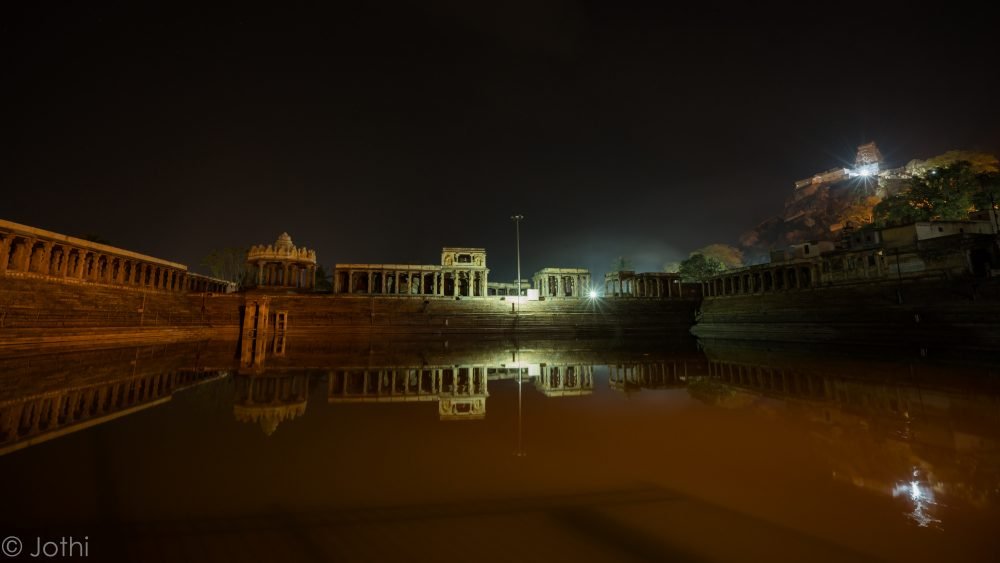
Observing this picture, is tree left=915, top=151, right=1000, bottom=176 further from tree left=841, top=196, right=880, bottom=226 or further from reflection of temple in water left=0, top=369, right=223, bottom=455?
reflection of temple in water left=0, top=369, right=223, bottom=455

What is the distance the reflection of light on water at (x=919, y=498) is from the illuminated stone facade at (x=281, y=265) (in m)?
44.7

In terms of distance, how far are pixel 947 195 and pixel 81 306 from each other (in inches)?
2999

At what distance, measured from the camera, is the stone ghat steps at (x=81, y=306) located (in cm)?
1867

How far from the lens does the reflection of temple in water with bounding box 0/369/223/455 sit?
20.0 ft

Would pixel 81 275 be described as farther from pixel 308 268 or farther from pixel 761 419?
pixel 761 419

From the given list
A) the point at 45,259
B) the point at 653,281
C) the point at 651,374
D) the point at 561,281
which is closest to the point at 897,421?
the point at 651,374

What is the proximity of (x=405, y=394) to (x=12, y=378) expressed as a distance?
10.9m

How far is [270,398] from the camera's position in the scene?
9312mm

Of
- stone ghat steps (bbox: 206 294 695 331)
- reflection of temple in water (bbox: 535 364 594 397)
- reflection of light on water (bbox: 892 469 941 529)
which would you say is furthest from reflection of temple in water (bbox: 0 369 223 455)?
stone ghat steps (bbox: 206 294 695 331)

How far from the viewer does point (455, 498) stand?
13.3 feet

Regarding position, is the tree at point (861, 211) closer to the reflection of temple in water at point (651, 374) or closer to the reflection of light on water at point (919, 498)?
the reflection of temple in water at point (651, 374)

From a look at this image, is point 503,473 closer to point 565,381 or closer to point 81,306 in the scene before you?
point 565,381

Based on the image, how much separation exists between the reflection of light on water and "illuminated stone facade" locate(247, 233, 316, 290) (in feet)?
147

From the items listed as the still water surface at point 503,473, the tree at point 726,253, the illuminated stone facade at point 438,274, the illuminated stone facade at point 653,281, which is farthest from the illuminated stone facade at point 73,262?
the tree at point 726,253
